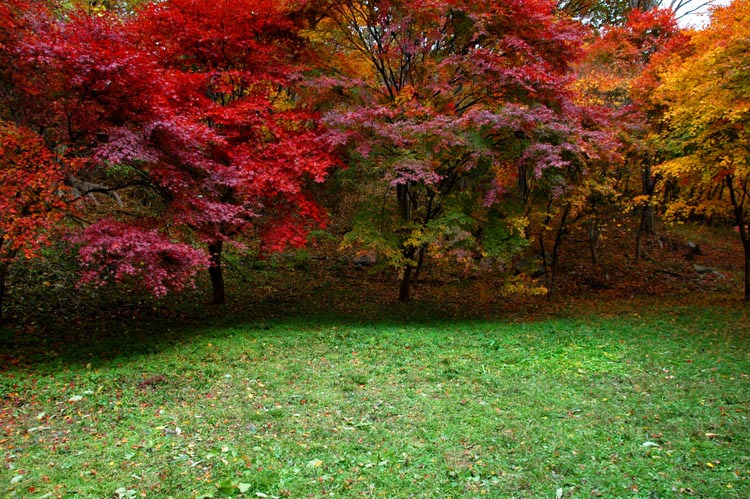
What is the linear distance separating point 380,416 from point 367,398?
0.58m

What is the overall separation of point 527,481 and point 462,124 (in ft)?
21.8

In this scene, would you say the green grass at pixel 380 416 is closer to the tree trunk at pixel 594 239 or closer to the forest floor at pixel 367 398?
the forest floor at pixel 367 398

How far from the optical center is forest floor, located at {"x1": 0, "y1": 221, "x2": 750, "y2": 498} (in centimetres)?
Result: 379

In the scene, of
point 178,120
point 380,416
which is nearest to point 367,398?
point 380,416

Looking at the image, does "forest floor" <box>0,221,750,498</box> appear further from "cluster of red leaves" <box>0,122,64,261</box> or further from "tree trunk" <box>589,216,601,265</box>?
"tree trunk" <box>589,216,601,265</box>

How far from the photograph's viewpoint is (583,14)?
67.7 feet

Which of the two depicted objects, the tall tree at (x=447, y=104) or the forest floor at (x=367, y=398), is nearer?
the forest floor at (x=367, y=398)

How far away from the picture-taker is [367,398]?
18.7ft

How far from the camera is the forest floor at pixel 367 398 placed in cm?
379

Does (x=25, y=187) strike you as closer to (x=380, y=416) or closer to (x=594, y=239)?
(x=380, y=416)

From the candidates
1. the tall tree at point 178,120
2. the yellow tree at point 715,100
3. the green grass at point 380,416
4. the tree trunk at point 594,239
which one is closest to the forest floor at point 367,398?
the green grass at point 380,416

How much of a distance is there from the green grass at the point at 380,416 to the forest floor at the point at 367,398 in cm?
2

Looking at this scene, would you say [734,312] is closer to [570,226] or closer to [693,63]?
[570,226]

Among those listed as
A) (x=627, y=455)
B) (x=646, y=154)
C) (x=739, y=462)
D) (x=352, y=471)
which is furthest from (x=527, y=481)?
(x=646, y=154)
